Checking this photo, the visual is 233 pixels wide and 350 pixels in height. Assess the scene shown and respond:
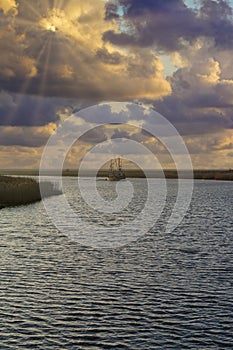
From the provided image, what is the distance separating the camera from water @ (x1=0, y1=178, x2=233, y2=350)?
18.5 metres

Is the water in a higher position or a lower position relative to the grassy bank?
lower

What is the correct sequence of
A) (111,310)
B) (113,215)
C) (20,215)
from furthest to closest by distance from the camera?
(113,215) < (20,215) < (111,310)

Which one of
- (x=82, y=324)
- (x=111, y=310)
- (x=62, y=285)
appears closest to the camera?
(x=82, y=324)

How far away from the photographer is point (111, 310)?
2170cm

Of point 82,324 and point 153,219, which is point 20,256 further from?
point 153,219

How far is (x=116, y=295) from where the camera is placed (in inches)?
946

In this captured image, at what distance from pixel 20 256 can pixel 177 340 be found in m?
17.8

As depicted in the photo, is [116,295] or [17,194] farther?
[17,194]

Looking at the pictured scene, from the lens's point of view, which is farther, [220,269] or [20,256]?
[20,256]

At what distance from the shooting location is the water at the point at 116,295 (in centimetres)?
1848

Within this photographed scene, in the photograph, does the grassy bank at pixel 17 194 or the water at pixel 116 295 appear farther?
the grassy bank at pixel 17 194

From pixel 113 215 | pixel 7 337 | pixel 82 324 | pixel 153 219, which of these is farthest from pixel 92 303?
pixel 113 215

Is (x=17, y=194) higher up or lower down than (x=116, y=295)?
higher up

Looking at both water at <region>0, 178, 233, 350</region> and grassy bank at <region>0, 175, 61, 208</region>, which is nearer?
water at <region>0, 178, 233, 350</region>
